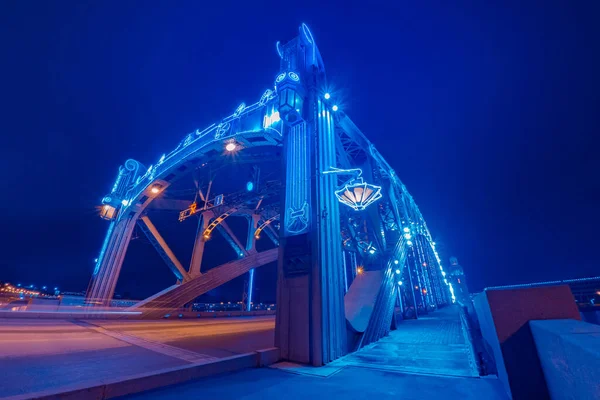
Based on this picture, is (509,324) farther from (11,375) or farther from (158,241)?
(158,241)

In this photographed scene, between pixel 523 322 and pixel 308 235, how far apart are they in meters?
4.65

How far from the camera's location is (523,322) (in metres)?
2.75

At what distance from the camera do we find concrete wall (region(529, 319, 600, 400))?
1286 millimetres

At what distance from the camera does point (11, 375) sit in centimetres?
425

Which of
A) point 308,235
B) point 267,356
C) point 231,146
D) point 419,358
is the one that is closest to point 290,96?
point 308,235

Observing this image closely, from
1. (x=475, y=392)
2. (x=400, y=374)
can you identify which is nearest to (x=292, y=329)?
(x=400, y=374)

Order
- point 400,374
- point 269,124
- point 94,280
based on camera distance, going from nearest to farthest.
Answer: point 400,374 < point 269,124 < point 94,280

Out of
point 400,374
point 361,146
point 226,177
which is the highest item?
point 226,177

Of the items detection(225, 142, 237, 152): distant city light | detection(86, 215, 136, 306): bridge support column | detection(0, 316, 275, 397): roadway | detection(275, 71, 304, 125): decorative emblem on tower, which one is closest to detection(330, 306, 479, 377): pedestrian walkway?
detection(0, 316, 275, 397): roadway

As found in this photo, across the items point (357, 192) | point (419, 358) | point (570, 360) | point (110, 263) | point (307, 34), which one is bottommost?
point (419, 358)

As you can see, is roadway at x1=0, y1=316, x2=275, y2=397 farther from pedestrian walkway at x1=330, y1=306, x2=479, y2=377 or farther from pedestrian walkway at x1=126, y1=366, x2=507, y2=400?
pedestrian walkway at x1=330, y1=306, x2=479, y2=377

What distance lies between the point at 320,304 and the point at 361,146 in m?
9.22

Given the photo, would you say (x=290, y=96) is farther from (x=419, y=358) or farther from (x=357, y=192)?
(x=419, y=358)

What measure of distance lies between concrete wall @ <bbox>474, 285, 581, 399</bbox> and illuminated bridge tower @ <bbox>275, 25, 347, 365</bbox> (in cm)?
387
